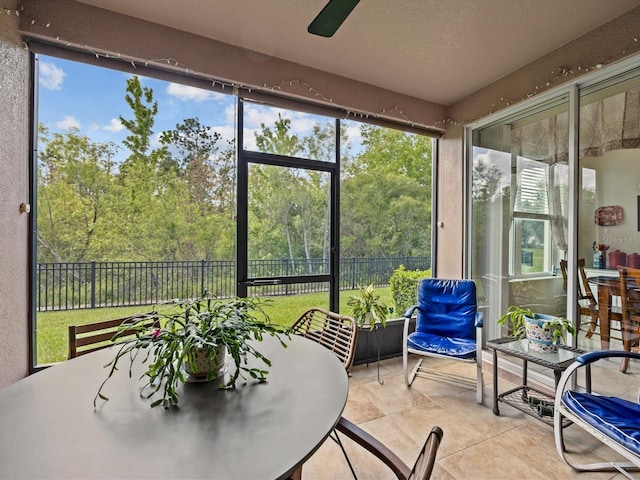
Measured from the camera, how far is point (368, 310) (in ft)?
A: 10.3

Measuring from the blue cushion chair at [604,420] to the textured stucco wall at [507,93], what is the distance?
1.87 meters

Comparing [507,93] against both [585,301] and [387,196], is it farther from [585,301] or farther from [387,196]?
[585,301]

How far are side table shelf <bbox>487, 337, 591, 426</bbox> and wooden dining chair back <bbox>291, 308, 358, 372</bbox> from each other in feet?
4.34

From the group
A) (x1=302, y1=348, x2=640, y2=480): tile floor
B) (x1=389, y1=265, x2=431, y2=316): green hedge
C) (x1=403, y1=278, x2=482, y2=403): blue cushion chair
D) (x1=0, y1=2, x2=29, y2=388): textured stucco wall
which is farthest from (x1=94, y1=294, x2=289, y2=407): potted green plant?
(x1=389, y1=265, x2=431, y2=316): green hedge

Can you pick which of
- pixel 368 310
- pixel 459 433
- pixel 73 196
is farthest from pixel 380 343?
pixel 73 196

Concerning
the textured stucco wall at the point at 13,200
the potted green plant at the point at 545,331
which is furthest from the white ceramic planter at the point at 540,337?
the textured stucco wall at the point at 13,200

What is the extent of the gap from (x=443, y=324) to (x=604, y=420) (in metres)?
1.51

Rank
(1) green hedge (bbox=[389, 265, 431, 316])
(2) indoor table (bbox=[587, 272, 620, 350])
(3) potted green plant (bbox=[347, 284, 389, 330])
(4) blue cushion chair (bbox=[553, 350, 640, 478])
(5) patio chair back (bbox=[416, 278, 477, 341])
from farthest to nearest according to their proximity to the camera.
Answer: (1) green hedge (bbox=[389, 265, 431, 316]) < (3) potted green plant (bbox=[347, 284, 389, 330]) < (5) patio chair back (bbox=[416, 278, 477, 341]) < (2) indoor table (bbox=[587, 272, 620, 350]) < (4) blue cushion chair (bbox=[553, 350, 640, 478])

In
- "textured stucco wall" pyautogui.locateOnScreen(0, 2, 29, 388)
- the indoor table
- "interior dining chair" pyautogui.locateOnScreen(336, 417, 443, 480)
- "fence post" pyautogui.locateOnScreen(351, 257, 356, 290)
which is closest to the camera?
"interior dining chair" pyautogui.locateOnScreen(336, 417, 443, 480)

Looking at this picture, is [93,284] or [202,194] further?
[202,194]

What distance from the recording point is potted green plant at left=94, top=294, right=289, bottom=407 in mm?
1082

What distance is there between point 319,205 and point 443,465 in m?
2.31

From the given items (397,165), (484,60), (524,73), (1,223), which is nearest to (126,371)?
(1,223)

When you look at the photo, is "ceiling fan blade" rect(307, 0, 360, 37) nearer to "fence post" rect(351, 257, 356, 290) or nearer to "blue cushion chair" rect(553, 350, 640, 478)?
"fence post" rect(351, 257, 356, 290)
